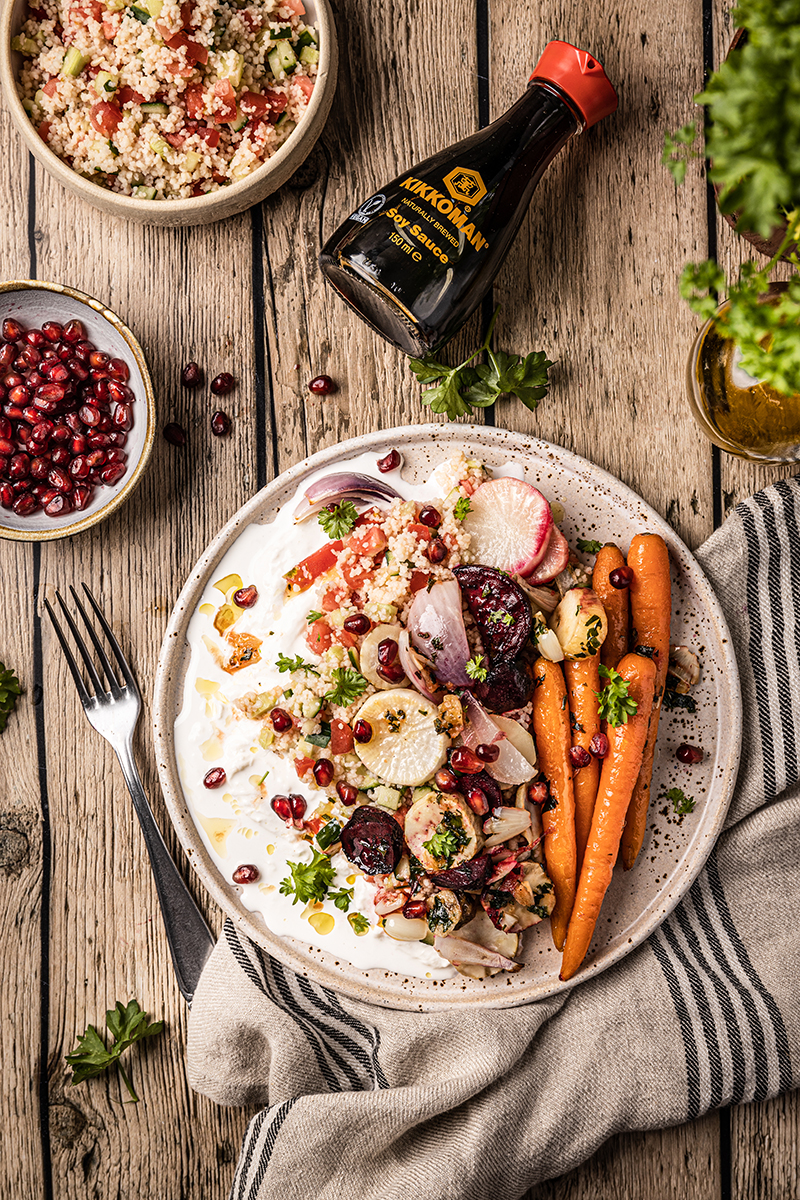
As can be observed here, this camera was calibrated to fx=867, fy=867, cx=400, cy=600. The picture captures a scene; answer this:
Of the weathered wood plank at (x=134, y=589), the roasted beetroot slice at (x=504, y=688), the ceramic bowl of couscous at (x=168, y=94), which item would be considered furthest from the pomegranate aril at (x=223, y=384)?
the roasted beetroot slice at (x=504, y=688)

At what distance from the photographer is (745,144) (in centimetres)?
167

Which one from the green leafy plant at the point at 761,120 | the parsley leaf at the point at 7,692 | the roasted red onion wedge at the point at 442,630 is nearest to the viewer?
the green leafy plant at the point at 761,120

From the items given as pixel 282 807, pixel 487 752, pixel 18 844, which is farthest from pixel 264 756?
pixel 18 844

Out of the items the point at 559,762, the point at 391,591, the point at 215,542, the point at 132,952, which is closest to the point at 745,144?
the point at 391,591

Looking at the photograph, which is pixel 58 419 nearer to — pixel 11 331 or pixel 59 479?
pixel 59 479

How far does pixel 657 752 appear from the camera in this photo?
2.93 m

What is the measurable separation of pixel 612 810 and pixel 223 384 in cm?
196

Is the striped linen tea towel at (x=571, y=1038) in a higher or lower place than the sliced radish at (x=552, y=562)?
lower

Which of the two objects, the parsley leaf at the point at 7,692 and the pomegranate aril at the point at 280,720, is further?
the parsley leaf at the point at 7,692

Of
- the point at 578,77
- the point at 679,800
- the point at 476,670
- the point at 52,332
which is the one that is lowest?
the point at 679,800

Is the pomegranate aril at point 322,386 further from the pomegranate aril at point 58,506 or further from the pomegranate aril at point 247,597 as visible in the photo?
the pomegranate aril at point 58,506

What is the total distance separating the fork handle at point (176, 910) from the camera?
3.00 m

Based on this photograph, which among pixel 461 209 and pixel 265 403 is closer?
pixel 461 209

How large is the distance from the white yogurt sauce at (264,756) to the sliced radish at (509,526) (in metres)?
0.17
